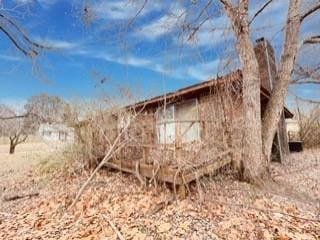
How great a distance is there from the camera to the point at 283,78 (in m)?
8.19

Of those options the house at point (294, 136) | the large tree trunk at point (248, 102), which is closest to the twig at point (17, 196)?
the large tree trunk at point (248, 102)

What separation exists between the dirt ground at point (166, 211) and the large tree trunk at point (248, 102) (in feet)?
1.75

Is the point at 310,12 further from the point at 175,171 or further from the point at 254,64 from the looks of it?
the point at 175,171

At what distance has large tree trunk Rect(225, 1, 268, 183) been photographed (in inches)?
290

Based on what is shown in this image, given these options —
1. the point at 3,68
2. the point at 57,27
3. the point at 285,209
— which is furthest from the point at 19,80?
the point at 285,209

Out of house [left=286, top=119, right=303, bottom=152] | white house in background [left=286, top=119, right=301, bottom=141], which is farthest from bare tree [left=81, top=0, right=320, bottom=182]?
white house in background [left=286, top=119, right=301, bottom=141]

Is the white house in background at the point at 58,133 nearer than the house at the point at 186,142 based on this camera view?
No

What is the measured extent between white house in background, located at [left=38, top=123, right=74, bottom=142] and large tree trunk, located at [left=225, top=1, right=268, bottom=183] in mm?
5897

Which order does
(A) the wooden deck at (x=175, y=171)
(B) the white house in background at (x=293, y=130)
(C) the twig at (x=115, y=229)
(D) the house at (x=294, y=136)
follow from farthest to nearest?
1. (B) the white house in background at (x=293, y=130)
2. (D) the house at (x=294, y=136)
3. (A) the wooden deck at (x=175, y=171)
4. (C) the twig at (x=115, y=229)

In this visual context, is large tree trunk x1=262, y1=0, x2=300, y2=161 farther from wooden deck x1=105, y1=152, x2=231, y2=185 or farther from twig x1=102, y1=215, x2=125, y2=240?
twig x1=102, y1=215, x2=125, y2=240

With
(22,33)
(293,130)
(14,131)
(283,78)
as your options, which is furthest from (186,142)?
(14,131)

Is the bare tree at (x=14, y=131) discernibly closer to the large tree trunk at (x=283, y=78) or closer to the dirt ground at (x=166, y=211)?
the dirt ground at (x=166, y=211)

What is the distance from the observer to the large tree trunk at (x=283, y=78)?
8078mm

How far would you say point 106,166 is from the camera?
376 inches
